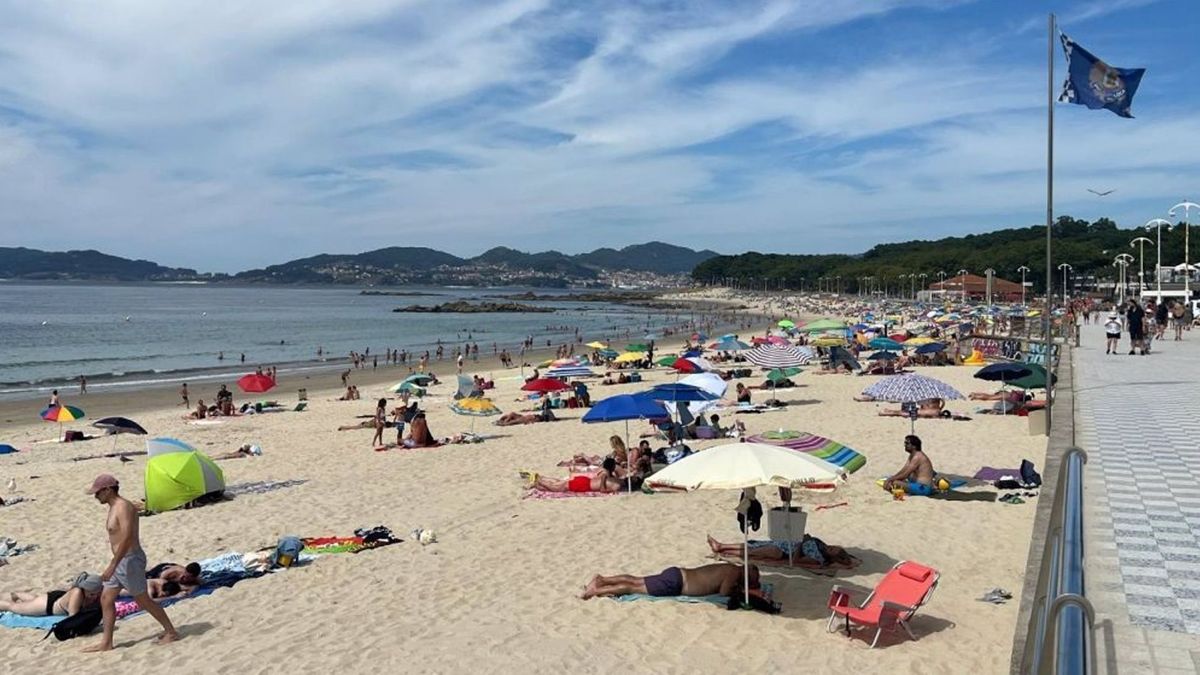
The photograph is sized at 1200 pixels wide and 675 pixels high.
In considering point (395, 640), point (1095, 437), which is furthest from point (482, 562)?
point (1095, 437)

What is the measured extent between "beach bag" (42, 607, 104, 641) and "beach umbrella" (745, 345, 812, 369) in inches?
634

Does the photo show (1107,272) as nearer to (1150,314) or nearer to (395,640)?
(1150,314)

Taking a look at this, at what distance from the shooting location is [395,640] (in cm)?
722

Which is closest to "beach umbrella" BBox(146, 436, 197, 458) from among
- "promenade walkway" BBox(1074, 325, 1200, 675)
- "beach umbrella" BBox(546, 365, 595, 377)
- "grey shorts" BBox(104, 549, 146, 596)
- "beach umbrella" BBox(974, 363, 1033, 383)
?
Result: "grey shorts" BBox(104, 549, 146, 596)

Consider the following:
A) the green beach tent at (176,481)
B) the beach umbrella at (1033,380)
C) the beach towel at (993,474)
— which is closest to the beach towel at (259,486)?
the green beach tent at (176,481)

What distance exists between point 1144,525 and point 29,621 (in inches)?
356

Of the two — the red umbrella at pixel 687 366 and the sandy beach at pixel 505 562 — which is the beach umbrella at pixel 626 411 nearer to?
the sandy beach at pixel 505 562

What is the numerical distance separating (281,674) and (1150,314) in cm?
4036

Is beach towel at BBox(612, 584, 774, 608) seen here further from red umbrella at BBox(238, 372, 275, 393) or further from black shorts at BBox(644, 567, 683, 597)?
red umbrella at BBox(238, 372, 275, 393)

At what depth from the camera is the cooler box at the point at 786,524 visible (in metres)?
8.67

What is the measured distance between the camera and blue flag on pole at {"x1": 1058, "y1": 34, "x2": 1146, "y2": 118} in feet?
42.9

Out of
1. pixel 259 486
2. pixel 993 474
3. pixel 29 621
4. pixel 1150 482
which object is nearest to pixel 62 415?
pixel 259 486

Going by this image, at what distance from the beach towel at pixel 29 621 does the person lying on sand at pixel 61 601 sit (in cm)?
3

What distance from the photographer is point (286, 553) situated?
948 cm
